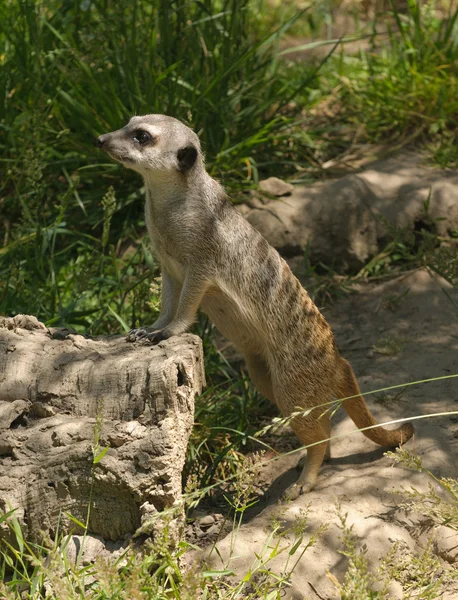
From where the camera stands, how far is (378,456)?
4105mm

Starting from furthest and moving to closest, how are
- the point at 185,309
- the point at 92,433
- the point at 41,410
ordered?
the point at 185,309 < the point at 41,410 < the point at 92,433

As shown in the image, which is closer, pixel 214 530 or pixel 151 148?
pixel 214 530

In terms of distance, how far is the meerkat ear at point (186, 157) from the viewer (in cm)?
396

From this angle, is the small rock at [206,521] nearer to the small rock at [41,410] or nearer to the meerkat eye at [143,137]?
the small rock at [41,410]

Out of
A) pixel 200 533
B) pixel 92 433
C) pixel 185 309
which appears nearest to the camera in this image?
pixel 92 433

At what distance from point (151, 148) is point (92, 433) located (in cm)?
146

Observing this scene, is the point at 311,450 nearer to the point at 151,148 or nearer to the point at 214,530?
the point at 214,530

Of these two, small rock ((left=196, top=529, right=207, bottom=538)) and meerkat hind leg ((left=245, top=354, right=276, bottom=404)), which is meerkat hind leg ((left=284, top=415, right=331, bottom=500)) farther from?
small rock ((left=196, top=529, right=207, bottom=538))

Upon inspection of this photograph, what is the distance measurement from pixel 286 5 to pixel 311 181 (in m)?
3.64

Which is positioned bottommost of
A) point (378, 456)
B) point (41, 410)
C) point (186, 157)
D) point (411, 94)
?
point (378, 456)

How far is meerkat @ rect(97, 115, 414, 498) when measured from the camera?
156 inches

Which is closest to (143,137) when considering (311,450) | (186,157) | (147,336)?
(186,157)

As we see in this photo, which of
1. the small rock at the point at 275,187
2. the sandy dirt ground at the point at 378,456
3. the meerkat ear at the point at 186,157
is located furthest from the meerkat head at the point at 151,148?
the small rock at the point at 275,187

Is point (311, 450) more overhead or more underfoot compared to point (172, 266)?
more underfoot
